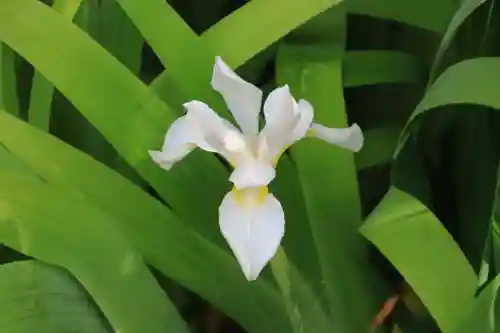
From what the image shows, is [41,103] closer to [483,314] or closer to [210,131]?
[210,131]

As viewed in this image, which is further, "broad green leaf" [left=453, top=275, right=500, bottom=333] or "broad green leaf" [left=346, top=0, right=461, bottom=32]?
"broad green leaf" [left=346, top=0, right=461, bottom=32]

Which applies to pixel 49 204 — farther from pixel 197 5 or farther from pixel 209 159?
pixel 197 5

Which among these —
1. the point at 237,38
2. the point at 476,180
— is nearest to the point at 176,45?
the point at 237,38

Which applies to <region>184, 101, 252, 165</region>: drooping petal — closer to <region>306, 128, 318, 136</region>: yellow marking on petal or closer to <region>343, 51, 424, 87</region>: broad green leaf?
<region>306, 128, 318, 136</region>: yellow marking on petal

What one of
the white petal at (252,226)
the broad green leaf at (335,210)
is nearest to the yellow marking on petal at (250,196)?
the white petal at (252,226)

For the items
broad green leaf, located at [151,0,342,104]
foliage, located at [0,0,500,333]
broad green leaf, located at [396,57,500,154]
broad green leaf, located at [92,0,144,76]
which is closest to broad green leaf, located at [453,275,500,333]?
foliage, located at [0,0,500,333]

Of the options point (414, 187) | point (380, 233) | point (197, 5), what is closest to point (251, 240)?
point (380, 233)
